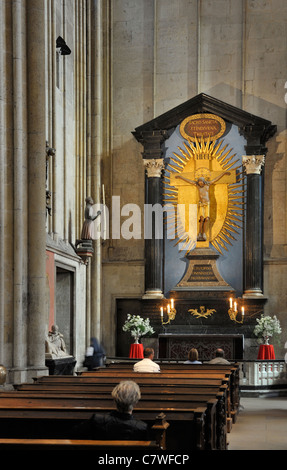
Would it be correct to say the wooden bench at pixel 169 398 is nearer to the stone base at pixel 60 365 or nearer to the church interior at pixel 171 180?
the stone base at pixel 60 365

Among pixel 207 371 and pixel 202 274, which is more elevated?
pixel 202 274

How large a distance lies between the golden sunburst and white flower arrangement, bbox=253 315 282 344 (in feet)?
7.58

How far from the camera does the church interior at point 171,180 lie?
19266 mm

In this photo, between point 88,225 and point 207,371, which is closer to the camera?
point 207,371

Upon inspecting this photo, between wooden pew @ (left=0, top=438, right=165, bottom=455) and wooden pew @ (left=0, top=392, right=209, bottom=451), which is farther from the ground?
wooden pew @ (left=0, top=438, right=165, bottom=455)

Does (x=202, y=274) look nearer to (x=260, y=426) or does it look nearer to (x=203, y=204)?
(x=203, y=204)

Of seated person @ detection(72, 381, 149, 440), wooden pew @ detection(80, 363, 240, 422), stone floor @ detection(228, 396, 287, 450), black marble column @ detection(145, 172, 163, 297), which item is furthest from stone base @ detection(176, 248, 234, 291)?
seated person @ detection(72, 381, 149, 440)

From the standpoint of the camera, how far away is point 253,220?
20.5m

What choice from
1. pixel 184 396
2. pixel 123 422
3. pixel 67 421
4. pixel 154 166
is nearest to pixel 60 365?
pixel 154 166

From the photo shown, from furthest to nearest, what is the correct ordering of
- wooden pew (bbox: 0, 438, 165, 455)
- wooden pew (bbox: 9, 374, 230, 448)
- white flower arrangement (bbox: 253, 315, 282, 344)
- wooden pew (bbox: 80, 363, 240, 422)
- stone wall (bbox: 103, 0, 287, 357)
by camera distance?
stone wall (bbox: 103, 0, 287, 357) < white flower arrangement (bbox: 253, 315, 282, 344) < wooden pew (bbox: 80, 363, 240, 422) < wooden pew (bbox: 9, 374, 230, 448) < wooden pew (bbox: 0, 438, 165, 455)

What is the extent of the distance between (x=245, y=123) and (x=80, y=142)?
4.28 metres

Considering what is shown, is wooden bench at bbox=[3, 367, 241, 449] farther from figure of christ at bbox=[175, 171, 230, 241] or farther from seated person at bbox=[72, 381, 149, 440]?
figure of christ at bbox=[175, 171, 230, 241]

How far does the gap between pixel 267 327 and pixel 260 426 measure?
6773 millimetres

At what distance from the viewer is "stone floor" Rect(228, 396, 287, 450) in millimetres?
10877
